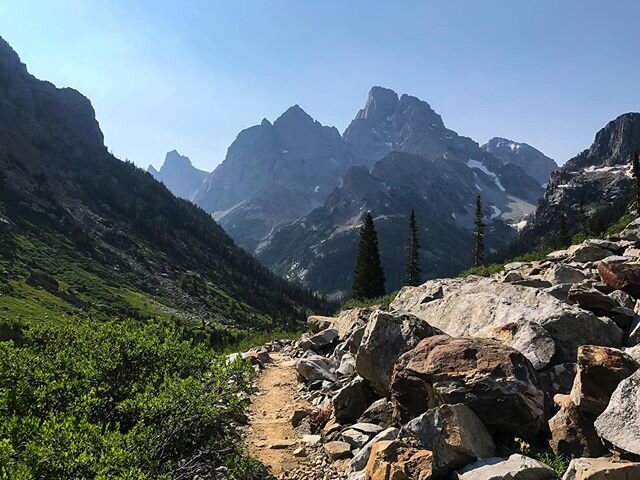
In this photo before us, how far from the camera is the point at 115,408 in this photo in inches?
475

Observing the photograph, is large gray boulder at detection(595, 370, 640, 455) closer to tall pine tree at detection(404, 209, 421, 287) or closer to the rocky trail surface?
the rocky trail surface

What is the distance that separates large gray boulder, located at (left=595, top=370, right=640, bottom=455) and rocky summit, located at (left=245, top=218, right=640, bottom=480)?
0.02 m

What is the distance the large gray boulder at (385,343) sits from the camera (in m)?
15.2

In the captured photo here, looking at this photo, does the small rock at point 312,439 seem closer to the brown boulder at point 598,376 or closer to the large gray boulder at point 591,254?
the brown boulder at point 598,376

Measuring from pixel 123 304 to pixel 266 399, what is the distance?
409 feet

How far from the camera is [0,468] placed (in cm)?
750

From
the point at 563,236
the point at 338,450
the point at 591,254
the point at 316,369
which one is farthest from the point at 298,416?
the point at 563,236

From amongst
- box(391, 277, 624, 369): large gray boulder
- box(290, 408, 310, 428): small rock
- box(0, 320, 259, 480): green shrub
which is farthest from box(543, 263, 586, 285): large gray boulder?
box(0, 320, 259, 480): green shrub

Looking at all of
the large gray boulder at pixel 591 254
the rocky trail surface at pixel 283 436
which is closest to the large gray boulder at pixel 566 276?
the large gray boulder at pixel 591 254

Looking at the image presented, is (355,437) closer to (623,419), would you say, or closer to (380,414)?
(380,414)

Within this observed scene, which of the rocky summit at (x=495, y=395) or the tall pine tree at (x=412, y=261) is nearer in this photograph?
the rocky summit at (x=495, y=395)

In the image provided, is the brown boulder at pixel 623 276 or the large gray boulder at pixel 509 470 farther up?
the brown boulder at pixel 623 276

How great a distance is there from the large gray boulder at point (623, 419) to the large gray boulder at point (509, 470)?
1343 mm

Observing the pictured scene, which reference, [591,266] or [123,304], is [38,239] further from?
[591,266]
